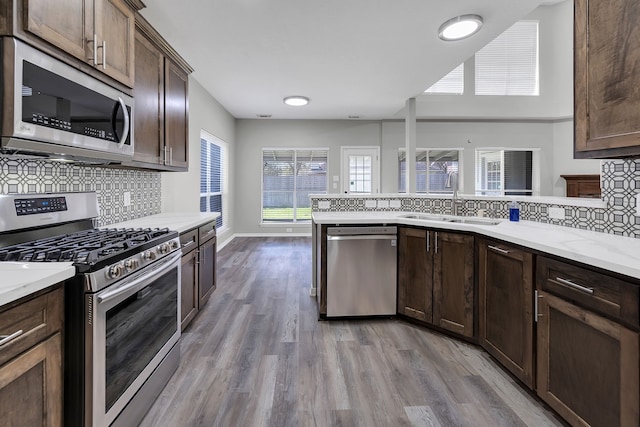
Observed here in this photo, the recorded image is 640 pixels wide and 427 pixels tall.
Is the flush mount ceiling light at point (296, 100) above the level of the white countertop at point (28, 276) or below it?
above

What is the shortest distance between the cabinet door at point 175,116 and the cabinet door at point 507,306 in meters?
2.58

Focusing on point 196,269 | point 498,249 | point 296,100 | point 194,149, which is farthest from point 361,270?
point 296,100

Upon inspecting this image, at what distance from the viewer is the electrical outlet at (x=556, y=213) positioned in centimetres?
225

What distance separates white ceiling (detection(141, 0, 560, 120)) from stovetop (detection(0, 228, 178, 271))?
196cm

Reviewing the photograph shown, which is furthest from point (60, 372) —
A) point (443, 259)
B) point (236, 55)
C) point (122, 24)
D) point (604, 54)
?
point (236, 55)

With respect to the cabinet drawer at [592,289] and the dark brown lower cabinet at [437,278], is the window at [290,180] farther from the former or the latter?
the cabinet drawer at [592,289]

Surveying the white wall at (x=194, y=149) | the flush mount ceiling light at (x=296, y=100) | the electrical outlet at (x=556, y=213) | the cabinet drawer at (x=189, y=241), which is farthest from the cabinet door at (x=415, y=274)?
the flush mount ceiling light at (x=296, y=100)

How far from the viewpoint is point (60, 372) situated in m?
1.14

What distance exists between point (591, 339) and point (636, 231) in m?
0.83

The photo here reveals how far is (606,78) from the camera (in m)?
1.48

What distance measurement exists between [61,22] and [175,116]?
1467mm


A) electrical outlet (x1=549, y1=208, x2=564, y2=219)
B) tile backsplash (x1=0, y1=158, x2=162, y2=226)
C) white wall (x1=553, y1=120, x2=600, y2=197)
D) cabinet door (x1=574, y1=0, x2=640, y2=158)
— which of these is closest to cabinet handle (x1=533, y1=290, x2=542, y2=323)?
cabinet door (x1=574, y1=0, x2=640, y2=158)

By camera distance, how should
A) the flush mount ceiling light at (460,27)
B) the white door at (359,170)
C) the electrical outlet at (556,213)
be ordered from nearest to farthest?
the electrical outlet at (556,213)
the flush mount ceiling light at (460,27)
the white door at (359,170)

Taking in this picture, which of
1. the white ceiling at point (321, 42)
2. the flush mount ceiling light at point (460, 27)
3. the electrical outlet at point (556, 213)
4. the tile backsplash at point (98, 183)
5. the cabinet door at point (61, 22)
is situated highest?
the white ceiling at point (321, 42)
